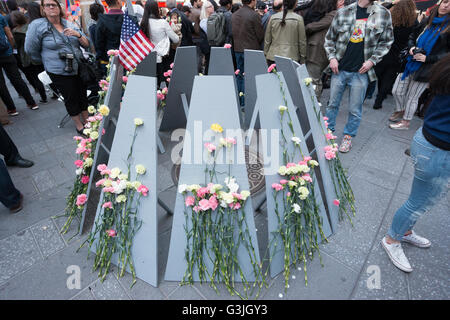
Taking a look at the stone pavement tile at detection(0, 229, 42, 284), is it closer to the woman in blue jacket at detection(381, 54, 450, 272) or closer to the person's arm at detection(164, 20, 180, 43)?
the woman in blue jacket at detection(381, 54, 450, 272)

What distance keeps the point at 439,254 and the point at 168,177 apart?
2.88 metres

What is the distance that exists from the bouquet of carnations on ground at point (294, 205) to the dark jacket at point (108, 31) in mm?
3118

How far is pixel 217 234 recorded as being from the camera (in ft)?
6.02

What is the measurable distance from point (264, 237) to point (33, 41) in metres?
4.07

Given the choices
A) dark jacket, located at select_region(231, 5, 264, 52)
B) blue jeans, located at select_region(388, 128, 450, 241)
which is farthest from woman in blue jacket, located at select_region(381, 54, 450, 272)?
dark jacket, located at select_region(231, 5, 264, 52)

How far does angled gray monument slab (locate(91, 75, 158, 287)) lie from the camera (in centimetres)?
188

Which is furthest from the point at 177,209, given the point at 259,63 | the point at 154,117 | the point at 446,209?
the point at 446,209

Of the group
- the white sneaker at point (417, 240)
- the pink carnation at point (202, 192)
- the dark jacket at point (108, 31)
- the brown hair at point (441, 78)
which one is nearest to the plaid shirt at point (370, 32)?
the brown hair at point (441, 78)

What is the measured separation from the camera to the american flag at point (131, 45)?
2.68 meters

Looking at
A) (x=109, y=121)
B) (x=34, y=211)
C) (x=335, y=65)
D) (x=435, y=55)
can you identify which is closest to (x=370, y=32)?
(x=335, y=65)

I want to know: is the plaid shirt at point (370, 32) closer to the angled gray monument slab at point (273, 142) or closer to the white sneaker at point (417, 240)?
the angled gray monument slab at point (273, 142)

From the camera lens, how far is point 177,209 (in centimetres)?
184

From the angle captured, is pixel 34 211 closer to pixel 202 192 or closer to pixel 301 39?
pixel 202 192

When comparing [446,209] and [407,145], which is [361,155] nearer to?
[407,145]
